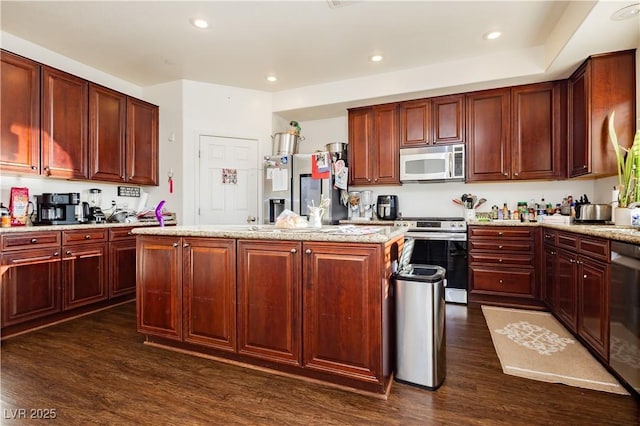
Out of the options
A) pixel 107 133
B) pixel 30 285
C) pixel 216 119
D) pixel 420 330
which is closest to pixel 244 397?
pixel 420 330

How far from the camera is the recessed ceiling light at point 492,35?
9.68 ft

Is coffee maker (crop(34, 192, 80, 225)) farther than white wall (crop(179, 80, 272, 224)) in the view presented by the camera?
No

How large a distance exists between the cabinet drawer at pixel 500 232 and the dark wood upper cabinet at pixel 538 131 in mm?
656

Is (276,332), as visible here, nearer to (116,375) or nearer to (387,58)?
(116,375)

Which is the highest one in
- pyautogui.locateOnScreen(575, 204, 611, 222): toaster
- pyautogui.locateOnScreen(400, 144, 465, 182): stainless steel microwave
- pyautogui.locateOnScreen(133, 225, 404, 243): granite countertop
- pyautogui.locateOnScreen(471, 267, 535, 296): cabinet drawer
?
pyautogui.locateOnScreen(400, 144, 465, 182): stainless steel microwave

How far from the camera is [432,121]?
12.7ft

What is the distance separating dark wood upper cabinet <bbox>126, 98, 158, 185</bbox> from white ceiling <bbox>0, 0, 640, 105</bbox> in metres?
0.48

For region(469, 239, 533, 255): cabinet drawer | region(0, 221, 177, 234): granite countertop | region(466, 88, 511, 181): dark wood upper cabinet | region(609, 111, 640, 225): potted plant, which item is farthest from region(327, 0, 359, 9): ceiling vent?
region(0, 221, 177, 234): granite countertop

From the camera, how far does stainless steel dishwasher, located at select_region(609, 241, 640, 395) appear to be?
5.41 ft

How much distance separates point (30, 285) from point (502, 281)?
455cm

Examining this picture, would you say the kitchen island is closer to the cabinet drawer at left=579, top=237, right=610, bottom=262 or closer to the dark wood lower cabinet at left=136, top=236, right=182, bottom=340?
the dark wood lower cabinet at left=136, top=236, right=182, bottom=340

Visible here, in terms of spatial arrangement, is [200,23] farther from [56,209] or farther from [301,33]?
[56,209]

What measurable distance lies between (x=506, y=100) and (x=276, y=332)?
3.55 metres

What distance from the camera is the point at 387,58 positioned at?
347 centimetres
